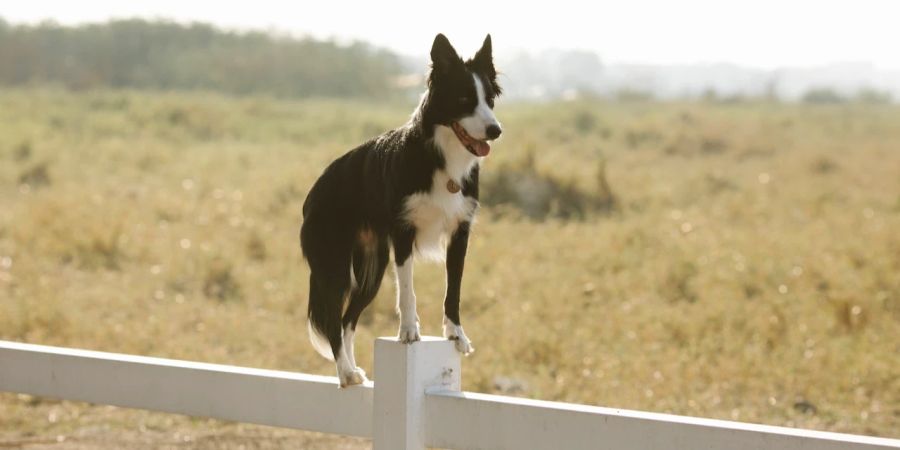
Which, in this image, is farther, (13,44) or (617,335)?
(13,44)

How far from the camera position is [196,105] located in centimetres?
2480

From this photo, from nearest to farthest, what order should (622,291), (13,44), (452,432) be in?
(452,432)
(622,291)
(13,44)

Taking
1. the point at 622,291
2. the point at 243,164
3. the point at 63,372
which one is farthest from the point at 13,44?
the point at 63,372

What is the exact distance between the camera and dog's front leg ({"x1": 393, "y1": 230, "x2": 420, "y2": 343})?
341 cm

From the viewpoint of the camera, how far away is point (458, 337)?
3.49 metres

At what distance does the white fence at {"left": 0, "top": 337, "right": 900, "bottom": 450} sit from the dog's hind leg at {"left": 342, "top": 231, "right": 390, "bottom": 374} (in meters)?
0.22

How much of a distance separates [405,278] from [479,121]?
0.52 m

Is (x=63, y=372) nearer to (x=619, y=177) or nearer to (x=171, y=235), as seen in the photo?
(x=171, y=235)

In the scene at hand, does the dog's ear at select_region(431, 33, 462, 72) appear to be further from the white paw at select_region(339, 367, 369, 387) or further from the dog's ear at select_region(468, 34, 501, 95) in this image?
the white paw at select_region(339, 367, 369, 387)

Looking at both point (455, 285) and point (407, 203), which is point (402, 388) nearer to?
point (455, 285)

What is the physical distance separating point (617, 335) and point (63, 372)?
5.12 meters

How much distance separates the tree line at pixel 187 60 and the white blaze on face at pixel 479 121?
118 ft

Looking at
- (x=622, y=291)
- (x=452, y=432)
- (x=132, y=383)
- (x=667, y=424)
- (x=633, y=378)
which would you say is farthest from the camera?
(x=622, y=291)

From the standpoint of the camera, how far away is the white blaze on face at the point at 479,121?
326cm
